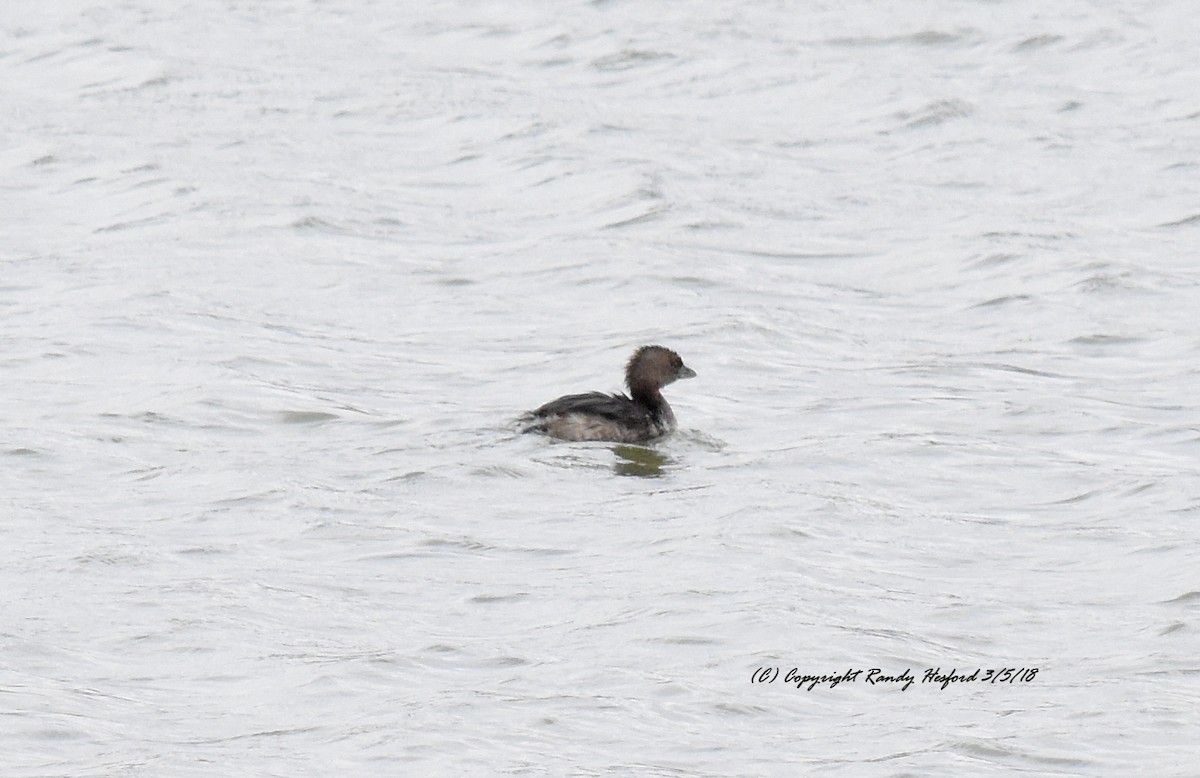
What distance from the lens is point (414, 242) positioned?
677 inches

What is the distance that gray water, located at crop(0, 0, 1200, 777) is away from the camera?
26.6 feet

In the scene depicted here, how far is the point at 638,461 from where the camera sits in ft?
39.1

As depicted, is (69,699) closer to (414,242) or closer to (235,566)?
(235,566)
